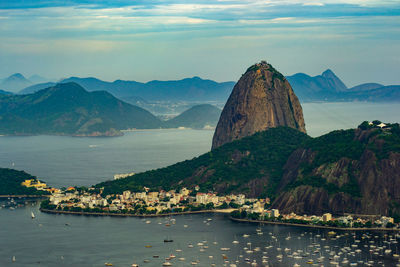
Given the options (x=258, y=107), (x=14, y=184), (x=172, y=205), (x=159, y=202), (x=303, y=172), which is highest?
(x=258, y=107)

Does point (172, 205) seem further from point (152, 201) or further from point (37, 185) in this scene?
point (37, 185)

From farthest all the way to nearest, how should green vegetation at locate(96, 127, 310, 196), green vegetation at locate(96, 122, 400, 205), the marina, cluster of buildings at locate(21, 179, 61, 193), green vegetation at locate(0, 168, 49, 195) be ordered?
cluster of buildings at locate(21, 179, 61, 193) → green vegetation at locate(0, 168, 49, 195) → green vegetation at locate(96, 127, 310, 196) → green vegetation at locate(96, 122, 400, 205) → the marina

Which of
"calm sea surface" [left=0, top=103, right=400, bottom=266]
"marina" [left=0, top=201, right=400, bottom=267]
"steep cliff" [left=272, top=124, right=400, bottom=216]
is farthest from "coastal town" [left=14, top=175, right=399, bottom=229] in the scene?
"calm sea surface" [left=0, top=103, right=400, bottom=266]

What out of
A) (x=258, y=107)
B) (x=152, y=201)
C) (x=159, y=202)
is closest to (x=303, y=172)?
(x=159, y=202)

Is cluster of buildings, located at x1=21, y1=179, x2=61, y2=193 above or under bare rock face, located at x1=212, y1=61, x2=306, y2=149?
under

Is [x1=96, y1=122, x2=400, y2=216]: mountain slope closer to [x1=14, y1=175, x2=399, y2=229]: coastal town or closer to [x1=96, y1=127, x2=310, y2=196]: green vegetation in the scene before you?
[x1=96, y1=127, x2=310, y2=196]: green vegetation

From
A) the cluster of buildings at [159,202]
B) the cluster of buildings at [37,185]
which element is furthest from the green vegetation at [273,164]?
the cluster of buildings at [37,185]

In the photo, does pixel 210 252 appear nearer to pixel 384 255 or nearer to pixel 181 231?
pixel 181 231
